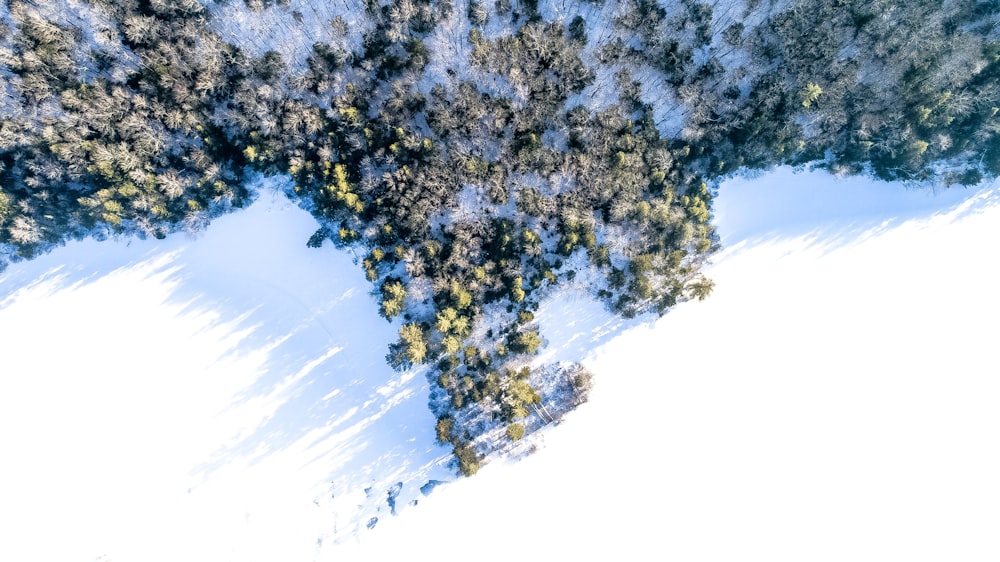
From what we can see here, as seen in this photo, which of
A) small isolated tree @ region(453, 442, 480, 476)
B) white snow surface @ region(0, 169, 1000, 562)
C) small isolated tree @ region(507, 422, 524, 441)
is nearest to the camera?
small isolated tree @ region(507, 422, 524, 441)

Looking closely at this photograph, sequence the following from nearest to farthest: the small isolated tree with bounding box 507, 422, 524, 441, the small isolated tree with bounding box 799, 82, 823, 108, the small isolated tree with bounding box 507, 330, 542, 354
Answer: the small isolated tree with bounding box 799, 82, 823, 108
the small isolated tree with bounding box 507, 330, 542, 354
the small isolated tree with bounding box 507, 422, 524, 441

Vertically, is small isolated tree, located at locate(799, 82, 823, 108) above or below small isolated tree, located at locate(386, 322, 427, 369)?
above

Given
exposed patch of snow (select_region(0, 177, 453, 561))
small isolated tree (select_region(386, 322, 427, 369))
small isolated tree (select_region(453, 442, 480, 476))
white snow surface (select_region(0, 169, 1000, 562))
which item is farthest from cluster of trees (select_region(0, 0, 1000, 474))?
exposed patch of snow (select_region(0, 177, 453, 561))

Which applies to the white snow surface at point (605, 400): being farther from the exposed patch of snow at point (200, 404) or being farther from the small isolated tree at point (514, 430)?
the small isolated tree at point (514, 430)

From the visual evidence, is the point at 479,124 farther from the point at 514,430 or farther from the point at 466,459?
the point at 466,459

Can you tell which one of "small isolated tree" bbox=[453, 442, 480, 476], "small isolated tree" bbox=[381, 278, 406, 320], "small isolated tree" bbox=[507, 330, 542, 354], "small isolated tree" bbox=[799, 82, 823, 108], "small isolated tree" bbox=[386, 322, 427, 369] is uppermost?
"small isolated tree" bbox=[799, 82, 823, 108]

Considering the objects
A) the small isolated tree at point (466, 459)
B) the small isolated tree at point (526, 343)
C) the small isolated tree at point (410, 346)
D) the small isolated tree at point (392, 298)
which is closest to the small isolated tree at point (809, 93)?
the small isolated tree at point (526, 343)

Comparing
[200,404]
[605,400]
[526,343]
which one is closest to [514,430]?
[526,343]

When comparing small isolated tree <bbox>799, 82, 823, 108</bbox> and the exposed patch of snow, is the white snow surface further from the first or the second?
small isolated tree <bbox>799, 82, 823, 108</bbox>

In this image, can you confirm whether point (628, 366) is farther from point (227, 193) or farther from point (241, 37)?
point (241, 37)
